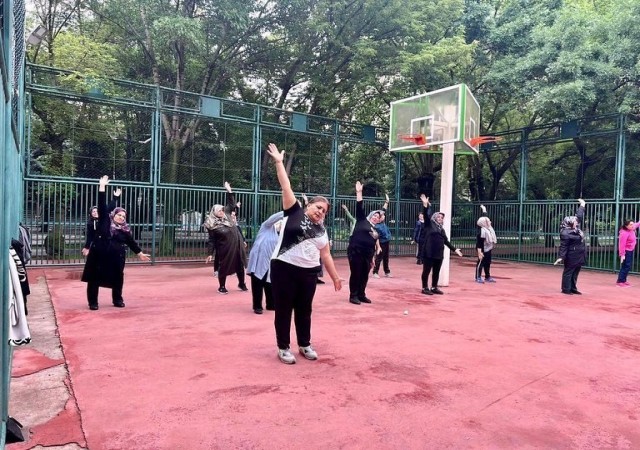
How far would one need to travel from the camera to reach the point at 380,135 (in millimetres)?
17594

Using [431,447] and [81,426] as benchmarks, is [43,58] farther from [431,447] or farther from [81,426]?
[431,447]

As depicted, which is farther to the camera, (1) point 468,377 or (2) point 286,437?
(1) point 468,377

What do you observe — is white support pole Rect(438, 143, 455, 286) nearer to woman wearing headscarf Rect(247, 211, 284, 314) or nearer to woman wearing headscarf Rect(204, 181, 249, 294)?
woman wearing headscarf Rect(204, 181, 249, 294)

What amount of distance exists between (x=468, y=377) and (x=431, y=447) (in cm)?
147

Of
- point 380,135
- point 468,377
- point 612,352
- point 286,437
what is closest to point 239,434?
point 286,437

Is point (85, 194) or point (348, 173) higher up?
point (348, 173)

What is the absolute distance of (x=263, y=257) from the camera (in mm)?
6422

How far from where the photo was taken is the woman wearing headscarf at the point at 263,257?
641 centimetres

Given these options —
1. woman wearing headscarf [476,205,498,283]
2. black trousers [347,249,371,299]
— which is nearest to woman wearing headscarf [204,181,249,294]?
black trousers [347,249,371,299]

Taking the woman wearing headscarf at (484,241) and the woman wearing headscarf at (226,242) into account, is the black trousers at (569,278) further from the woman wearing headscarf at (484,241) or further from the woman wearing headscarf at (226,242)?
the woman wearing headscarf at (226,242)

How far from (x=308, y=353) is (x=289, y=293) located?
694 millimetres

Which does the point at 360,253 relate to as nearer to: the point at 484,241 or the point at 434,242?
the point at 434,242

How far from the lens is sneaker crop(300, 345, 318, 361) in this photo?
4.71 meters

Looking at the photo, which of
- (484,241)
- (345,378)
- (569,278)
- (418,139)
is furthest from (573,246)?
(345,378)
